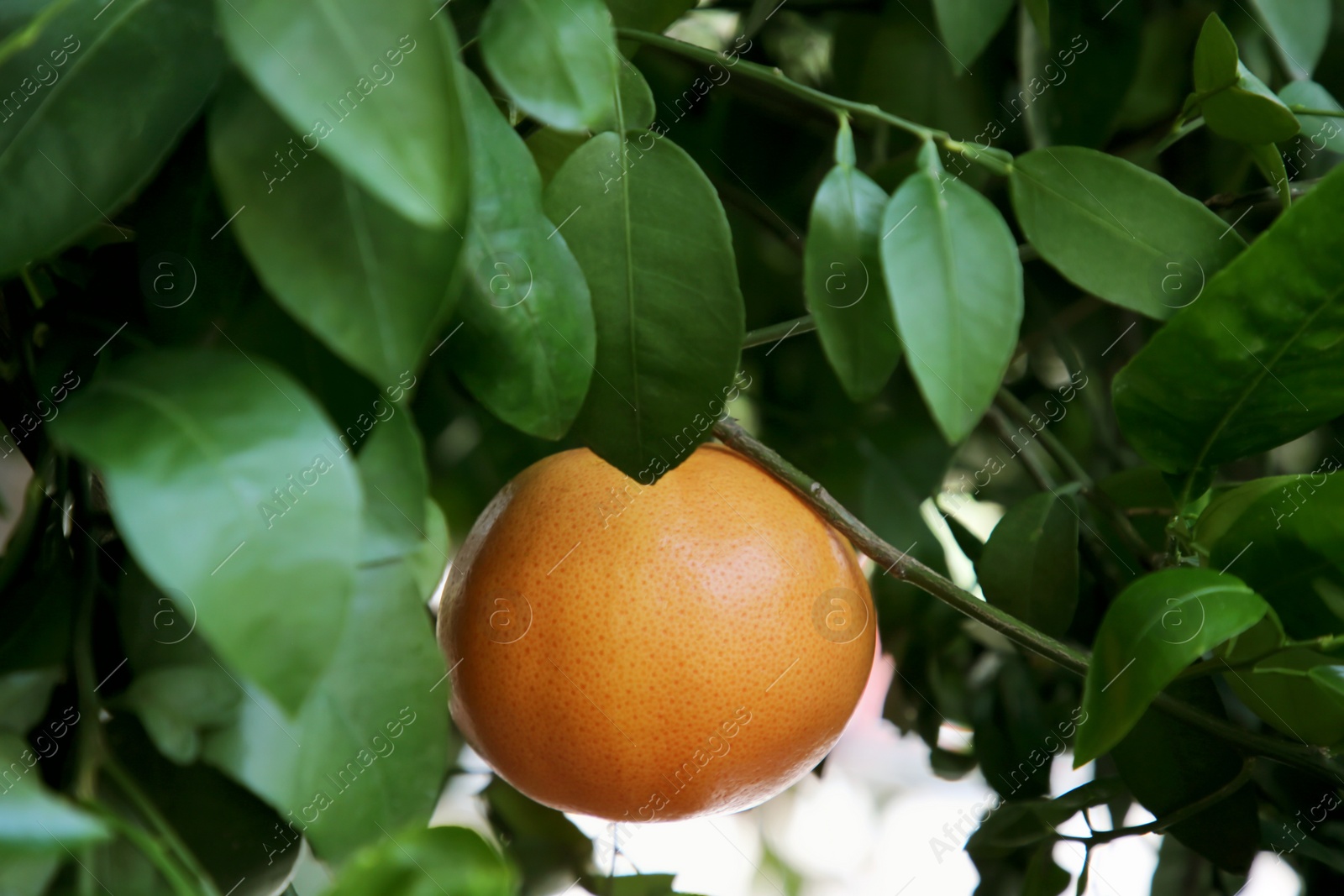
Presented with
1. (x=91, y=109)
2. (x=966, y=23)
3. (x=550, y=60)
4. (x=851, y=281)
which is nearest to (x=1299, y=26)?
(x=966, y=23)

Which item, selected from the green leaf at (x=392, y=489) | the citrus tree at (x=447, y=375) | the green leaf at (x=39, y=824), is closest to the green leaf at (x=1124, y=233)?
the citrus tree at (x=447, y=375)

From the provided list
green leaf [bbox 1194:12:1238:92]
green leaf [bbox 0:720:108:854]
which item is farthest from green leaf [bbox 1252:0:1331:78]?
green leaf [bbox 0:720:108:854]

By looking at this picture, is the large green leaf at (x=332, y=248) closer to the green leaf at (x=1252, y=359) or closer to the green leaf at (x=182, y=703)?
the green leaf at (x=182, y=703)

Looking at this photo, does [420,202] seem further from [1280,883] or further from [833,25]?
[1280,883]

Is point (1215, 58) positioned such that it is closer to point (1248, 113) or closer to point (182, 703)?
point (1248, 113)

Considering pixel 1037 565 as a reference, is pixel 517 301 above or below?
above

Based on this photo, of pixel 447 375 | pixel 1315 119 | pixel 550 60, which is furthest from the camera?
pixel 447 375
